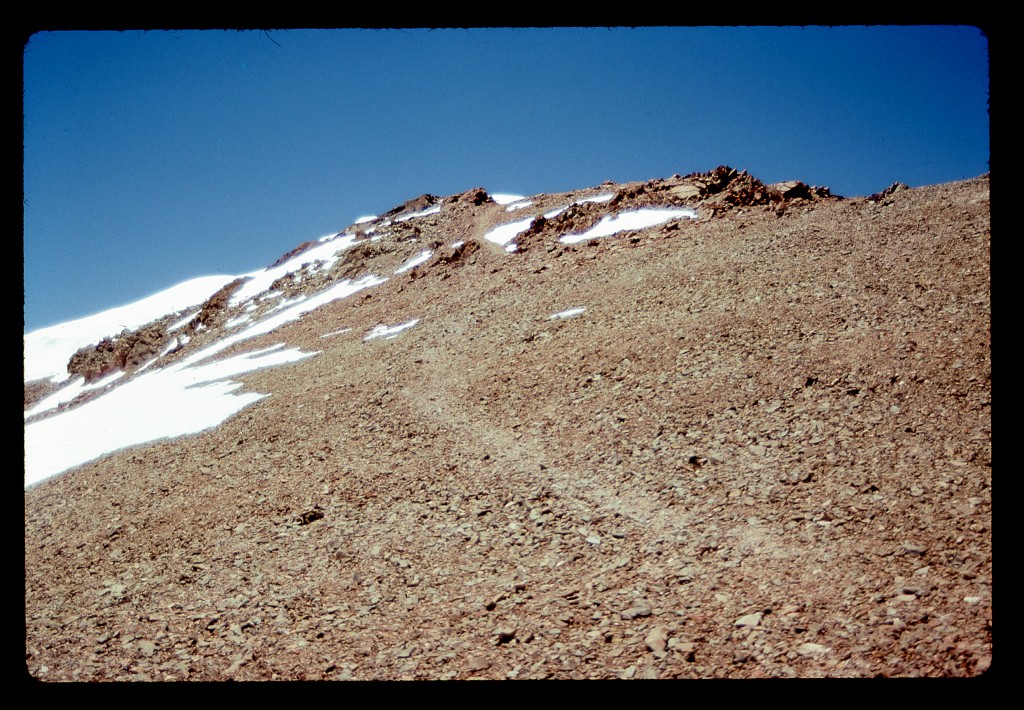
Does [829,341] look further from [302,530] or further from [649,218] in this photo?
[649,218]

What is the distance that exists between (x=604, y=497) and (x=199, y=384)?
2020 cm

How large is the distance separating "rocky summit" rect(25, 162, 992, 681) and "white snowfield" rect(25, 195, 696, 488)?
1452 mm

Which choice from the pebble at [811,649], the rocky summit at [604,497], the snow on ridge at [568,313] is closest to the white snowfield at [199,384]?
the snow on ridge at [568,313]

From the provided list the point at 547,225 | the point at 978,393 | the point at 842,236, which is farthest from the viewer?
the point at 547,225

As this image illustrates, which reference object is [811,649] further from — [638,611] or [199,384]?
[199,384]

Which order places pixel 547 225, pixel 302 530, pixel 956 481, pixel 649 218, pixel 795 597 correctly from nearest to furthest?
pixel 795 597, pixel 956 481, pixel 302 530, pixel 649 218, pixel 547 225

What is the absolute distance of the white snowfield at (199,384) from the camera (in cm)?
1816

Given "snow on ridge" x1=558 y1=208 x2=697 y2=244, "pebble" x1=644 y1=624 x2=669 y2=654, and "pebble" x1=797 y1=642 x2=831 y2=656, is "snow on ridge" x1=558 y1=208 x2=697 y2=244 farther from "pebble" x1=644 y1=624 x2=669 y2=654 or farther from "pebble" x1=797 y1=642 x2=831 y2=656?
"pebble" x1=797 y1=642 x2=831 y2=656

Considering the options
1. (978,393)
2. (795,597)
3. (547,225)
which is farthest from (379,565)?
(547,225)

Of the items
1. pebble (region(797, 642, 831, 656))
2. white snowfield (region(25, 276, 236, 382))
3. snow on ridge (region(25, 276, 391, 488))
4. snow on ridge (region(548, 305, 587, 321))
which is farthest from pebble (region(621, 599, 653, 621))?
white snowfield (region(25, 276, 236, 382))

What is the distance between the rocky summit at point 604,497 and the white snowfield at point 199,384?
4.76ft

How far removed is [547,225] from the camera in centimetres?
3153

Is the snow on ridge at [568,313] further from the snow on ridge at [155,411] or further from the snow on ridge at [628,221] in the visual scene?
the snow on ridge at [628,221]
